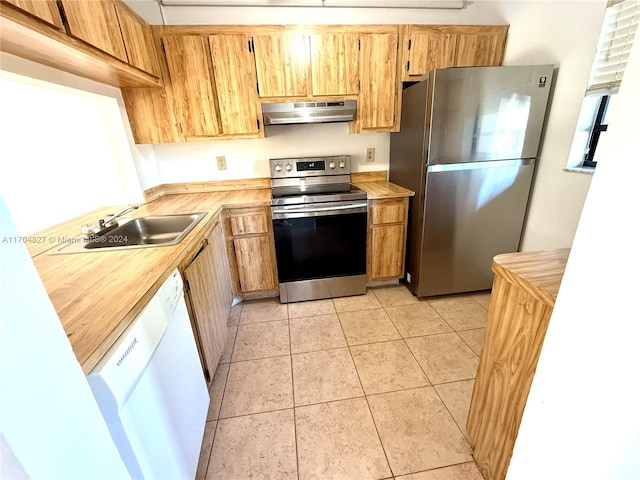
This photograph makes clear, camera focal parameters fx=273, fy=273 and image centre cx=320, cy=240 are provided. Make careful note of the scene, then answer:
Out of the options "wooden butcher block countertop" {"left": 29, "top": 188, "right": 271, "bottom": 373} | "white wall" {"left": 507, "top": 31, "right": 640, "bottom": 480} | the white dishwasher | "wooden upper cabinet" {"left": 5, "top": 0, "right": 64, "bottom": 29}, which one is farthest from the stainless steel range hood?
"white wall" {"left": 507, "top": 31, "right": 640, "bottom": 480}

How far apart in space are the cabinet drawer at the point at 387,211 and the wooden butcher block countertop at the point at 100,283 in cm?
128

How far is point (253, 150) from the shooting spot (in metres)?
2.49

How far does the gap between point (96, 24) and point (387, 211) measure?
80.0 inches

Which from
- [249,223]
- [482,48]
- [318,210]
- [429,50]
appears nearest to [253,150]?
[249,223]

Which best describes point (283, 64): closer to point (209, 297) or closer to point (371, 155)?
point (371, 155)

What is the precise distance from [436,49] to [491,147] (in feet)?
2.97

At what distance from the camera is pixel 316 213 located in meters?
2.10

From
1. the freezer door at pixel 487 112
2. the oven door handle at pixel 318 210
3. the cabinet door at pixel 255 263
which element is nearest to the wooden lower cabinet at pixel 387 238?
the oven door handle at pixel 318 210

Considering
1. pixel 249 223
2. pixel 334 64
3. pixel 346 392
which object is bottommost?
pixel 346 392

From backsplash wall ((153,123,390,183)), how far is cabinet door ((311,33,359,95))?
383 millimetres

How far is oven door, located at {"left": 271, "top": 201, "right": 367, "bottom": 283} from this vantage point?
82.7 inches

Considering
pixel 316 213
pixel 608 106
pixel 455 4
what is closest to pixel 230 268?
pixel 316 213

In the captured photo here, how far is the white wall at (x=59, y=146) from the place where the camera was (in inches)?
52.8

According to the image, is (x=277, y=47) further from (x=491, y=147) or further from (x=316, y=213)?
(x=491, y=147)
